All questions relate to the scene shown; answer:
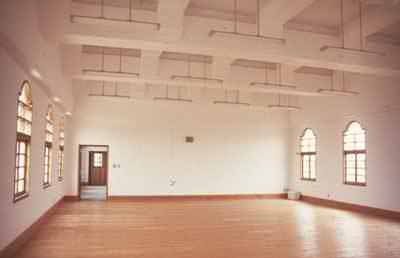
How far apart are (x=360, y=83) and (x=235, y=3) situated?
5204mm

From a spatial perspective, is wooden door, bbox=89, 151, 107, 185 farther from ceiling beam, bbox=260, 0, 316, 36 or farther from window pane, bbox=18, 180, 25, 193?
ceiling beam, bbox=260, 0, 316, 36

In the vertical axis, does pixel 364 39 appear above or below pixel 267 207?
above

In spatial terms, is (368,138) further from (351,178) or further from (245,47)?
(245,47)

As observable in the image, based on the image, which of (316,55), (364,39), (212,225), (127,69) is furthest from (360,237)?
(127,69)

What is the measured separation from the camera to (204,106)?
1259cm

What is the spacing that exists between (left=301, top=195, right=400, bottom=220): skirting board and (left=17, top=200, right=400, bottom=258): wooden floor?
17.2 inches

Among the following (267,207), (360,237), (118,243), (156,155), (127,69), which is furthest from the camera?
(156,155)

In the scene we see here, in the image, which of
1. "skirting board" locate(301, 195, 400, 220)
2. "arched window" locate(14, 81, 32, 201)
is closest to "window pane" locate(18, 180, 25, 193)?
"arched window" locate(14, 81, 32, 201)

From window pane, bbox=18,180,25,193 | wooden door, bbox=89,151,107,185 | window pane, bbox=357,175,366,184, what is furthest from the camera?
wooden door, bbox=89,151,107,185

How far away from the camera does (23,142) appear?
584 centimetres

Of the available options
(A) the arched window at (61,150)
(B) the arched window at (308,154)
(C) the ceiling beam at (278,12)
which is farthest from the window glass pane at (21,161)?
(B) the arched window at (308,154)

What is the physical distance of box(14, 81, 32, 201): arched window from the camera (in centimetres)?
547

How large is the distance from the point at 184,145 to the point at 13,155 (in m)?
7.70

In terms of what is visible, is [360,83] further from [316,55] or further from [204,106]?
[204,106]
